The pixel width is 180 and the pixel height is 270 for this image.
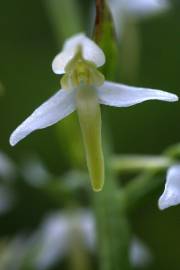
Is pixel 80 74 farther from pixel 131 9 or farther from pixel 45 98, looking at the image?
pixel 45 98

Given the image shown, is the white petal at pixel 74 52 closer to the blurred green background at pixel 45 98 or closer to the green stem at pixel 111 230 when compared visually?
the green stem at pixel 111 230

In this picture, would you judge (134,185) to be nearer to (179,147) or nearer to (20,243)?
(179,147)

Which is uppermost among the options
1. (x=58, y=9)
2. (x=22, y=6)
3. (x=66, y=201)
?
(x=22, y=6)

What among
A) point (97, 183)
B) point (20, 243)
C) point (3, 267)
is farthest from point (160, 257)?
point (97, 183)

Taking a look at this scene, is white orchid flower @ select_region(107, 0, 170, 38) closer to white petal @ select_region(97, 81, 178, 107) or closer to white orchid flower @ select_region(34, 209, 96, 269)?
white orchid flower @ select_region(34, 209, 96, 269)

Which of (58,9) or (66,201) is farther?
(58,9)

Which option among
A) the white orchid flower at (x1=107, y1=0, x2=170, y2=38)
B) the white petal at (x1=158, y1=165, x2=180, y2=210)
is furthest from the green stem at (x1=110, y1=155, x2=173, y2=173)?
the white orchid flower at (x1=107, y1=0, x2=170, y2=38)

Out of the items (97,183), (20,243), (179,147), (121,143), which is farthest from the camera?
(121,143)

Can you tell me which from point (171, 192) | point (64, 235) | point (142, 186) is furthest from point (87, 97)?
point (64, 235)

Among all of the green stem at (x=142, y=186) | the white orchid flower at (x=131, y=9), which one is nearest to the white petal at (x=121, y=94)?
the green stem at (x=142, y=186)
